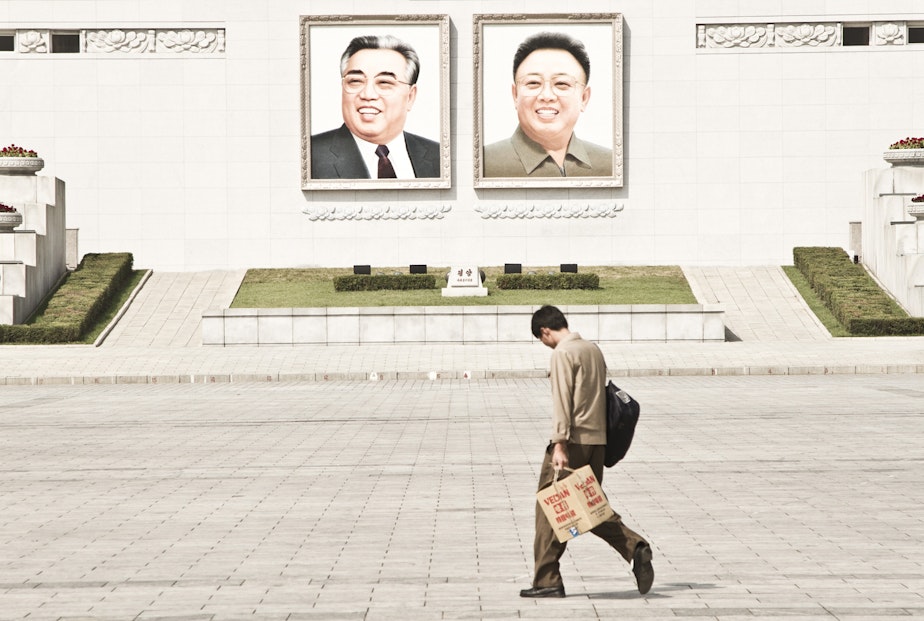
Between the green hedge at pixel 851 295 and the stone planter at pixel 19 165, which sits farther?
the stone planter at pixel 19 165

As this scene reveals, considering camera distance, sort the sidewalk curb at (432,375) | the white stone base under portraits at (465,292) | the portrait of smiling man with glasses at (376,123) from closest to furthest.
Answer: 1. the sidewalk curb at (432,375)
2. the white stone base under portraits at (465,292)
3. the portrait of smiling man with glasses at (376,123)

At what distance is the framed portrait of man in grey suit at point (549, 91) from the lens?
4500cm

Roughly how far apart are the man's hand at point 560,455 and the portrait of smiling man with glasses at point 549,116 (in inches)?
1516

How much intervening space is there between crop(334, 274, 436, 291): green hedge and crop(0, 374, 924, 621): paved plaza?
1813 centimetres

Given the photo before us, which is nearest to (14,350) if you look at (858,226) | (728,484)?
(728,484)

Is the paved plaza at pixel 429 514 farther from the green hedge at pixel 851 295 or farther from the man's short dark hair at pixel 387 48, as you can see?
the man's short dark hair at pixel 387 48

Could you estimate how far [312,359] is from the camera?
90.3 feet

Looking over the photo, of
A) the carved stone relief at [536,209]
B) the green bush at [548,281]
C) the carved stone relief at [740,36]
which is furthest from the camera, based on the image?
the carved stone relief at [740,36]

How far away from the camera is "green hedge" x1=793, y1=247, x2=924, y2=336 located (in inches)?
1248

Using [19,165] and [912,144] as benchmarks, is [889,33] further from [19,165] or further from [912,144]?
[19,165]

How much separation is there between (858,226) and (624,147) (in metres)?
8.76

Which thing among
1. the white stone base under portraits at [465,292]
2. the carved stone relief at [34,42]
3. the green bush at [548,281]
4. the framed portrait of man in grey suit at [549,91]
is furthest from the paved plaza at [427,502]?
the carved stone relief at [34,42]

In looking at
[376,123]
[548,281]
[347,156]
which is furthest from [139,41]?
[548,281]

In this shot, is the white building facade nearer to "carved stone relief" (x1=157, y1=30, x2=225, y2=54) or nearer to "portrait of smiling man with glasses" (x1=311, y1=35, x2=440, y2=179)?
"carved stone relief" (x1=157, y1=30, x2=225, y2=54)
